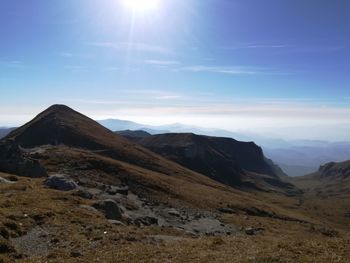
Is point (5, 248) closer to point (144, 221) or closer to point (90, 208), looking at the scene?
point (90, 208)

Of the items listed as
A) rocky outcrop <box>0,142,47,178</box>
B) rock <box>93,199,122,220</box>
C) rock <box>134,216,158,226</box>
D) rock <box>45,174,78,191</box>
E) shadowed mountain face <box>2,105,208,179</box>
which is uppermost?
shadowed mountain face <box>2,105,208,179</box>

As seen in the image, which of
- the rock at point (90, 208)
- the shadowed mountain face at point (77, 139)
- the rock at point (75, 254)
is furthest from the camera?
the shadowed mountain face at point (77, 139)

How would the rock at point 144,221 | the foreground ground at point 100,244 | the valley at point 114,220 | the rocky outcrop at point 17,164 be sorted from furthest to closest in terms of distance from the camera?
1. the rocky outcrop at point 17,164
2. the rock at point 144,221
3. the valley at point 114,220
4. the foreground ground at point 100,244

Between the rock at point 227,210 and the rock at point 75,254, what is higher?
the rock at point 75,254

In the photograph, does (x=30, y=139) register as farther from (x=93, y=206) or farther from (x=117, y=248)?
(x=117, y=248)

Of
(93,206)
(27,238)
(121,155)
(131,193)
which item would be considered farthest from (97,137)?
(27,238)

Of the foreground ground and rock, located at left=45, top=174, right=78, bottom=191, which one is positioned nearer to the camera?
the foreground ground

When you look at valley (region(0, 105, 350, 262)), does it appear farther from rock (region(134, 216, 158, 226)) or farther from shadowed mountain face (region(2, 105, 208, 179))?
shadowed mountain face (region(2, 105, 208, 179))

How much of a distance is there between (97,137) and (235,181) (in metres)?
98.6

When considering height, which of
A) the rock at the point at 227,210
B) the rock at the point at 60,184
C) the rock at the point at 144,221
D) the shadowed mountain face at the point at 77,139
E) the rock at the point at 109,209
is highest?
the shadowed mountain face at the point at 77,139

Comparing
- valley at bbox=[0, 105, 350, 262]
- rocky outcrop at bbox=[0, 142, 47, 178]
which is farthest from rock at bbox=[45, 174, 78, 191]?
rocky outcrop at bbox=[0, 142, 47, 178]

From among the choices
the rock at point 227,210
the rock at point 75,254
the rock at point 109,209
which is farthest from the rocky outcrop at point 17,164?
the rock at point 75,254

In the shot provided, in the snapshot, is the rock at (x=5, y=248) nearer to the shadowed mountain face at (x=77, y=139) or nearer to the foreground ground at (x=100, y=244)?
the foreground ground at (x=100, y=244)

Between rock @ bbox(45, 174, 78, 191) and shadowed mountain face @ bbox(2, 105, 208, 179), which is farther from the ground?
shadowed mountain face @ bbox(2, 105, 208, 179)
